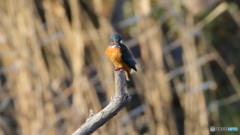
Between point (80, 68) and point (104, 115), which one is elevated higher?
point (80, 68)

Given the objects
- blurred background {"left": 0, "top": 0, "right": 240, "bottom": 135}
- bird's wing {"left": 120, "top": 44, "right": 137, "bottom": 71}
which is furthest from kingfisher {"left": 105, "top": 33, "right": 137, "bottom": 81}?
blurred background {"left": 0, "top": 0, "right": 240, "bottom": 135}

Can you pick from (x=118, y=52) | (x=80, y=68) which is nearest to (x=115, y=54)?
(x=118, y=52)

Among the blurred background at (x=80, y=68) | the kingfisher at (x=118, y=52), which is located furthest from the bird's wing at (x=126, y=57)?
the blurred background at (x=80, y=68)

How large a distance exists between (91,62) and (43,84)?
1.20 ft

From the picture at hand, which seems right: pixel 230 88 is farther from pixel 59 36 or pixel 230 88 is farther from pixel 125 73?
pixel 125 73

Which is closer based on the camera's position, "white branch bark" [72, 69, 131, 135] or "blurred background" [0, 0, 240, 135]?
"white branch bark" [72, 69, 131, 135]

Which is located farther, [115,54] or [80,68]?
[80,68]

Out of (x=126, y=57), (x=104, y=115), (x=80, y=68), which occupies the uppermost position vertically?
(x=80, y=68)

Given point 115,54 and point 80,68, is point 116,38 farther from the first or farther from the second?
point 80,68

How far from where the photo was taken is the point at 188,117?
2189mm

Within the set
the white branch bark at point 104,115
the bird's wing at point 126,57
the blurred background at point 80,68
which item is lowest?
the white branch bark at point 104,115

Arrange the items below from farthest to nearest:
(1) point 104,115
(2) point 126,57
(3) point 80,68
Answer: (3) point 80,68 → (2) point 126,57 → (1) point 104,115

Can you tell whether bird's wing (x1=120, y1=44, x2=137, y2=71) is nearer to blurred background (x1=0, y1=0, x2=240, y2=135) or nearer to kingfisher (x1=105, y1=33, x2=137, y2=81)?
kingfisher (x1=105, y1=33, x2=137, y2=81)

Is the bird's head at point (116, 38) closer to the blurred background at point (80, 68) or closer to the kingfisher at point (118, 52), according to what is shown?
the kingfisher at point (118, 52)
